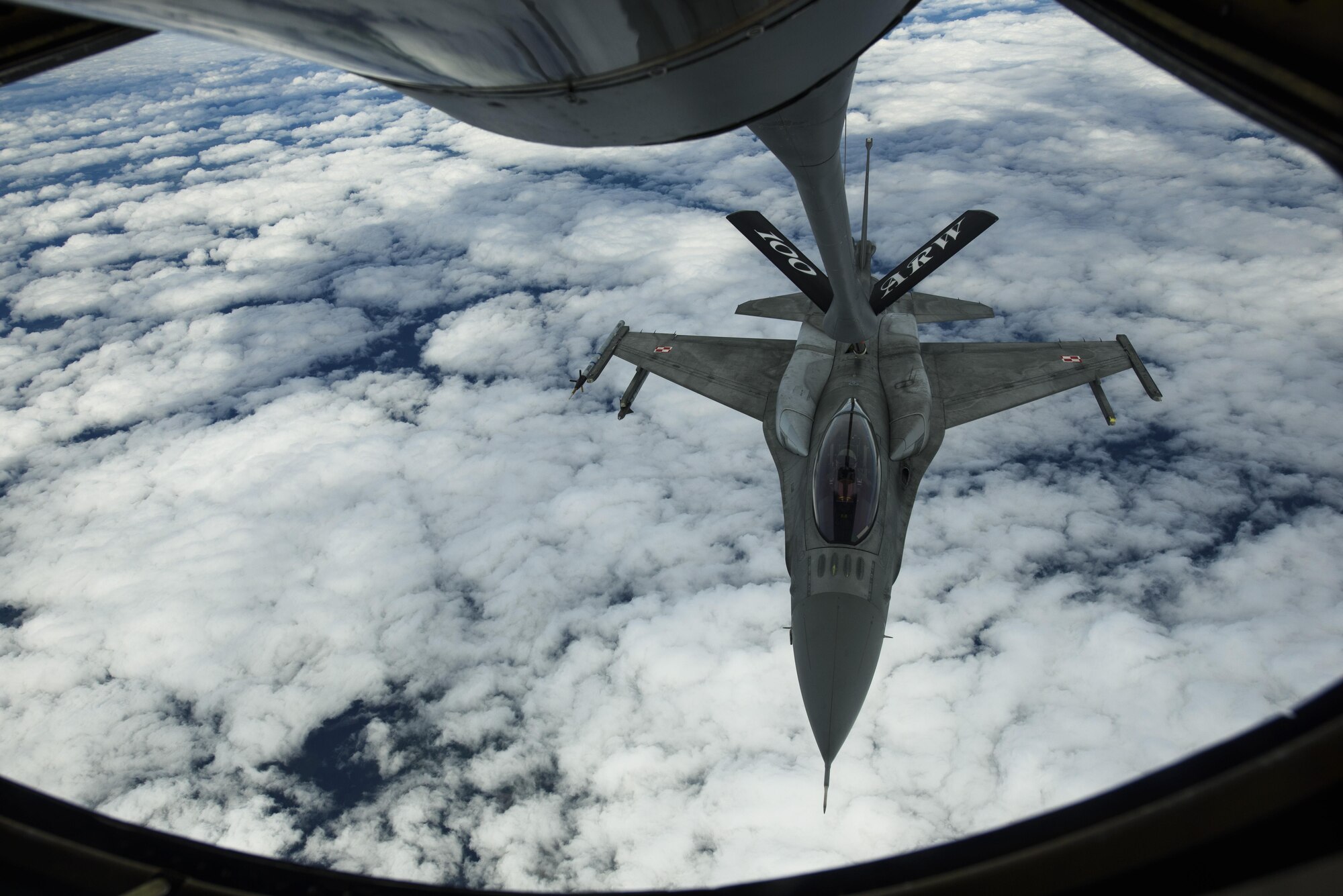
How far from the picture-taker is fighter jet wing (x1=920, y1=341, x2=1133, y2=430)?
14695 millimetres

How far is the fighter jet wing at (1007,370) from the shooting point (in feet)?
48.2

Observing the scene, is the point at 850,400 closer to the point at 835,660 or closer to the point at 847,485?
the point at 847,485

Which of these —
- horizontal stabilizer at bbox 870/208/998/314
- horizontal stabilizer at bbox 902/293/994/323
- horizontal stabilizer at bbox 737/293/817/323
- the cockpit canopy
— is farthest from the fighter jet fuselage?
horizontal stabilizer at bbox 902/293/994/323

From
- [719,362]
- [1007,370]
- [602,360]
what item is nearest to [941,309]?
[1007,370]

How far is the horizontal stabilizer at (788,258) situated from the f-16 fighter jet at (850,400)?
4 centimetres

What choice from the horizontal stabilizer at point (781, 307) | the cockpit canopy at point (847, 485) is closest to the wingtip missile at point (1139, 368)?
the cockpit canopy at point (847, 485)

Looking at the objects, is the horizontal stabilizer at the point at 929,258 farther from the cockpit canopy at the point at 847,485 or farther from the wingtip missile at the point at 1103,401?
the wingtip missile at the point at 1103,401

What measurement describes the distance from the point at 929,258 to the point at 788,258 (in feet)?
12.6

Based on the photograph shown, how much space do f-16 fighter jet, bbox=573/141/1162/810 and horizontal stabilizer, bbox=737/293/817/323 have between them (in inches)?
1.9

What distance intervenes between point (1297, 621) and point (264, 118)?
173 m

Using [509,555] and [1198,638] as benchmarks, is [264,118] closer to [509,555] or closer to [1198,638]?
[509,555]

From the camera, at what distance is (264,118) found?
120750 millimetres

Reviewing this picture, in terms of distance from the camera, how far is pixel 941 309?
17891 millimetres

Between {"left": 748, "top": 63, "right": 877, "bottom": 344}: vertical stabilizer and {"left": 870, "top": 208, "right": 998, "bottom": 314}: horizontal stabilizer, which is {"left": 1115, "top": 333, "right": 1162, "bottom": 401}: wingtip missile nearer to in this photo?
{"left": 870, "top": 208, "right": 998, "bottom": 314}: horizontal stabilizer
